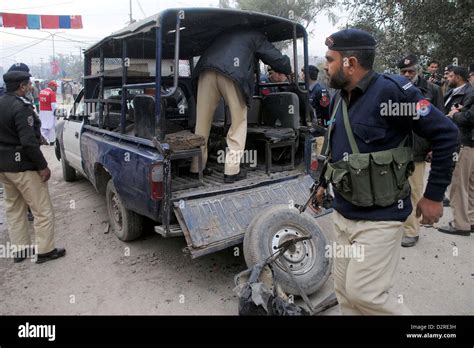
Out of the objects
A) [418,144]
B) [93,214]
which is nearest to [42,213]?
[93,214]

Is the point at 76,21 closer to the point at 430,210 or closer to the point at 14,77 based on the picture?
the point at 14,77

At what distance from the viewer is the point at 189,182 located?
3.87m

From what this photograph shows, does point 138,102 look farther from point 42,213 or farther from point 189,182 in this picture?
point 42,213

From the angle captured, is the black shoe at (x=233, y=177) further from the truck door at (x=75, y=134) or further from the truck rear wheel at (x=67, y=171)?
the truck rear wheel at (x=67, y=171)

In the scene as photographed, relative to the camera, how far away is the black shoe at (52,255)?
411 centimetres

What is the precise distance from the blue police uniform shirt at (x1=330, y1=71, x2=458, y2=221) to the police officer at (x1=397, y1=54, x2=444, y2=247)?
7.02 ft

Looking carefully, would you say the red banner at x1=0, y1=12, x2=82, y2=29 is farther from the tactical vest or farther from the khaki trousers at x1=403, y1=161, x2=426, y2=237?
the tactical vest

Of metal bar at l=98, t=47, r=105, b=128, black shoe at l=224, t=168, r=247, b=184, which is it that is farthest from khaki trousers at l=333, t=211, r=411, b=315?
metal bar at l=98, t=47, r=105, b=128

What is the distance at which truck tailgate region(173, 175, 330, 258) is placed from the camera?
129 inches

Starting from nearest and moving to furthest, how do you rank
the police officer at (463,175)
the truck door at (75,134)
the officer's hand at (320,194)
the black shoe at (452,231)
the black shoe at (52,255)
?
the officer's hand at (320,194) < the black shoe at (52,255) < the police officer at (463,175) < the black shoe at (452,231) < the truck door at (75,134)

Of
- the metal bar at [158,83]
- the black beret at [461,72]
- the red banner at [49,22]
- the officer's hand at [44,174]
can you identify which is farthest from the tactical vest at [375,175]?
the red banner at [49,22]

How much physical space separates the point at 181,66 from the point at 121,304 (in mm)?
3605

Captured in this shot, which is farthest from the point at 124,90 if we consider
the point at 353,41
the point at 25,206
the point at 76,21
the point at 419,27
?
the point at 76,21

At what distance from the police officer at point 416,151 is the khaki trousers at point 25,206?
12.2ft
